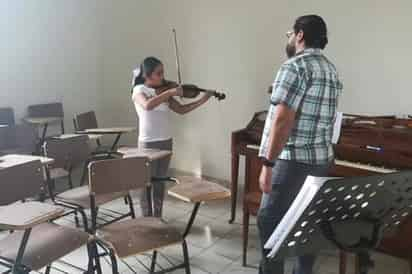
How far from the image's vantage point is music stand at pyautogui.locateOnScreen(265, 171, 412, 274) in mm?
1496

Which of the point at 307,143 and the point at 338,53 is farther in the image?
the point at 338,53

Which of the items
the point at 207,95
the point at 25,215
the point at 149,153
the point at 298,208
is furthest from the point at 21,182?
the point at 298,208

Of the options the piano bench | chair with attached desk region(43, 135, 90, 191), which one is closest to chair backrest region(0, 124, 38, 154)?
chair with attached desk region(43, 135, 90, 191)

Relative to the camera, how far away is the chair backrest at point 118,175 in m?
2.54

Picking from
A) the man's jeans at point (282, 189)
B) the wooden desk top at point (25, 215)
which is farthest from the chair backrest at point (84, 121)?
the man's jeans at point (282, 189)

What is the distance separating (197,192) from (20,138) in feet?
7.07

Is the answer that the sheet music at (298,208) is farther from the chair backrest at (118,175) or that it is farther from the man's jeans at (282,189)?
the chair backrest at (118,175)

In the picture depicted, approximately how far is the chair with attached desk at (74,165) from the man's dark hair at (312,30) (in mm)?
1566

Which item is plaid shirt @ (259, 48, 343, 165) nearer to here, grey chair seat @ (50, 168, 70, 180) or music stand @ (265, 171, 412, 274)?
music stand @ (265, 171, 412, 274)

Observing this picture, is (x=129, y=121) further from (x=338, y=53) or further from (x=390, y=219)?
(x=390, y=219)

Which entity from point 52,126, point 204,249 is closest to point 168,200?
point 204,249

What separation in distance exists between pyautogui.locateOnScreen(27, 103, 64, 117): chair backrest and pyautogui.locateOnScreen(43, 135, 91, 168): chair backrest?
1254mm

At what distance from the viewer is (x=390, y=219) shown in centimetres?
167

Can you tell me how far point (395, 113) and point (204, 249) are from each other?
165 centimetres
